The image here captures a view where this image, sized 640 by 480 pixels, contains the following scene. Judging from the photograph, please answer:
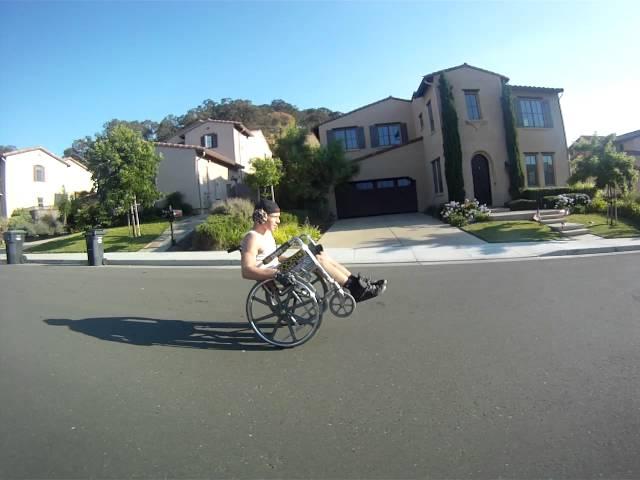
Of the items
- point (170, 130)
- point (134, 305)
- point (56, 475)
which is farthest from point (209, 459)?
point (170, 130)

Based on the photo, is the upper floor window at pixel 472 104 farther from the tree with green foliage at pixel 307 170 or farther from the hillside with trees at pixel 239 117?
the hillside with trees at pixel 239 117

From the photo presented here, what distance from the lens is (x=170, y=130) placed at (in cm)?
7819

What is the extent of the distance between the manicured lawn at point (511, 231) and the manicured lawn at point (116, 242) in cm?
1284

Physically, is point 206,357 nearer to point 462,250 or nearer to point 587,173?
point 462,250

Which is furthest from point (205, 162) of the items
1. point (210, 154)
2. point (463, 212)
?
point (463, 212)

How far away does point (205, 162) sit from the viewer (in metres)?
26.9

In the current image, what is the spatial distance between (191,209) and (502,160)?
57.9 feet

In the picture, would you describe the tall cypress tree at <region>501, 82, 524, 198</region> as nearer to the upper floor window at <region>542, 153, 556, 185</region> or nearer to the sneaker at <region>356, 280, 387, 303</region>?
the upper floor window at <region>542, 153, 556, 185</region>

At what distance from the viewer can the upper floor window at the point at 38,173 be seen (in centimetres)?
3534

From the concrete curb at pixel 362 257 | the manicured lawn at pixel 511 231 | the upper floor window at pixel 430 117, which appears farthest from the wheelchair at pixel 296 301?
the upper floor window at pixel 430 117

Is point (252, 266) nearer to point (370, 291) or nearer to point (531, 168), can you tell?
point (370, 291)

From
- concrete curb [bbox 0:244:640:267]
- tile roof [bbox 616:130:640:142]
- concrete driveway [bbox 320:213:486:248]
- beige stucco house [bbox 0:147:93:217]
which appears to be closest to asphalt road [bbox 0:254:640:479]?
concrete curb [bbox 0:244:640:267]

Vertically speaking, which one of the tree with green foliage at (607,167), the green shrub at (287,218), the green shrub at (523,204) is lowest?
the green shrub at (523,204)

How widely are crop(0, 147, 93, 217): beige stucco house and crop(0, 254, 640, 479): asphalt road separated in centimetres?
3045
